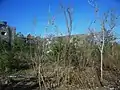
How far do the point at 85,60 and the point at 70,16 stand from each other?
1517mm

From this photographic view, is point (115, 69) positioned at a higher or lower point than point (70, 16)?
lower

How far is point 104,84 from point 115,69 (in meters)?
2.76

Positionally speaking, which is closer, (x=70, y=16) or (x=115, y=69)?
(x=70, y=16)

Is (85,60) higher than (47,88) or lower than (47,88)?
higher

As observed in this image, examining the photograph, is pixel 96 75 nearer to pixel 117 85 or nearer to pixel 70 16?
pixel 117 85

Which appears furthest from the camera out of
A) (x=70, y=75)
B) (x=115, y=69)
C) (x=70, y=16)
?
(x=115, y=69)

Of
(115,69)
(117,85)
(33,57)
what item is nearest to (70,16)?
(33,57)

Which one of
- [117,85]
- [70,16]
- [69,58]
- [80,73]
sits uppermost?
[70,16]

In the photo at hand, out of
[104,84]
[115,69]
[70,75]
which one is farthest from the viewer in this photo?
[115,69]

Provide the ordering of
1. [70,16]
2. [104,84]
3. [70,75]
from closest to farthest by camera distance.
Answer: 1. [70,16]
2. [70,75]
3. [104,84]

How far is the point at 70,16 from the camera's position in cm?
616

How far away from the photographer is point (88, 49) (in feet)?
23.2

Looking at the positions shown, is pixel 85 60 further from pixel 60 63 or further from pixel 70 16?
pixel 70 16

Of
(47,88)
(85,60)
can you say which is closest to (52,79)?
(47,88)
